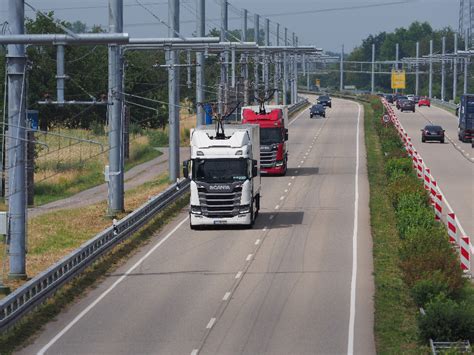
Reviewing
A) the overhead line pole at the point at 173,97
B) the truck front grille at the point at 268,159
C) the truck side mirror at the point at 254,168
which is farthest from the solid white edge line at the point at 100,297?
the truck front grille at the point at 268,159

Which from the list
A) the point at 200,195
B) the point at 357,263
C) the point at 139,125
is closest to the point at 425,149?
the point at 139,125

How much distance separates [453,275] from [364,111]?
109351 mm

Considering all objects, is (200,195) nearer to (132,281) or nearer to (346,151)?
(132,281)

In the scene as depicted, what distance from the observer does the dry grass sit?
35.3 meters

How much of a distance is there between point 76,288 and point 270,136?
102ft

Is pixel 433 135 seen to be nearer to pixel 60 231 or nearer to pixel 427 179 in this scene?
pixel 427 179

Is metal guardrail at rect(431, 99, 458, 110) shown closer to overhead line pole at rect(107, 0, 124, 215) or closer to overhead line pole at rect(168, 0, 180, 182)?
overhead line pole at rect(168, 0, 180, 182)

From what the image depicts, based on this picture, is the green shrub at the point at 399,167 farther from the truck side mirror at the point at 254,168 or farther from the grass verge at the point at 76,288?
the grass verge at the point at 76,288

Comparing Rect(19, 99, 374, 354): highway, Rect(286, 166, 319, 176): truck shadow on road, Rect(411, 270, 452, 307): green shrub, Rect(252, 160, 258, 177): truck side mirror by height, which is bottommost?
Rect(286, 166, 319, 176): truck shadow on road

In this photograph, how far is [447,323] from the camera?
22781mm

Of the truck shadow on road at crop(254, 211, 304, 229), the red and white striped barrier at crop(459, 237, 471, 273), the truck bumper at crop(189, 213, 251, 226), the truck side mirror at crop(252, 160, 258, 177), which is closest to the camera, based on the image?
the red and white striped barrier at crop(459, 237, 471, 273)

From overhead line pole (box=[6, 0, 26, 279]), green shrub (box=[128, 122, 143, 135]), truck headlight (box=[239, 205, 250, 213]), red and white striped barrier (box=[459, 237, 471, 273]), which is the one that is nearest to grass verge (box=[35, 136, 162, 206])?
green shrub (box=[128, 122, 143, 135])

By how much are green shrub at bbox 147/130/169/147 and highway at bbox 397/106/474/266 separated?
19.9 metres

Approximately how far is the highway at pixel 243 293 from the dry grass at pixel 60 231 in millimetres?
2143
